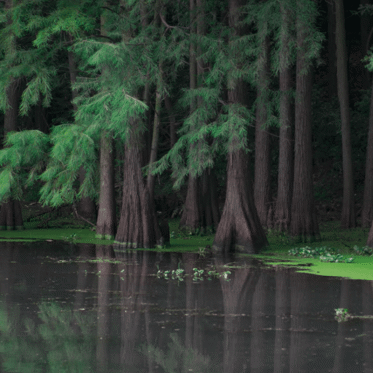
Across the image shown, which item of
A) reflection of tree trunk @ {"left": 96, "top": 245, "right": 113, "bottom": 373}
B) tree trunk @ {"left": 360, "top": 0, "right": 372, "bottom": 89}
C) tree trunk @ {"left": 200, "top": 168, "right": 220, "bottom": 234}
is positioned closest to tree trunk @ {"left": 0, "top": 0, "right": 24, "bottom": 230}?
tree trunk @ {"left": 200, "top": 168, "right": 220, "bottom": 234}

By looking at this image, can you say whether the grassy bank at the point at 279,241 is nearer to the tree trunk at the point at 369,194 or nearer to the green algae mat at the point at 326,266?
the green algae mat at the point at 326,266

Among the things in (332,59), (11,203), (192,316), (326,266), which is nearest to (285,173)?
(326,266)

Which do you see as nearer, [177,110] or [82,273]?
[82,273]

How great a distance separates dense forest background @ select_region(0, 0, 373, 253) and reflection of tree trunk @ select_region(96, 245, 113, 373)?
3046mm

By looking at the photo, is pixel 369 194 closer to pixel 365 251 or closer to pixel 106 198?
pixel 365 251

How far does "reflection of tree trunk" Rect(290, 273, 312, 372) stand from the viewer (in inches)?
279

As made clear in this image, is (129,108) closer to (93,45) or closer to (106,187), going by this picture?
(93,45)

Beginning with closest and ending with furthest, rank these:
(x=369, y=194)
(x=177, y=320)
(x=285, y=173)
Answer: (x=177, y=320)
(x=285, y=173)
(x=369, y=194)

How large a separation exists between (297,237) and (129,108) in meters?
5.46

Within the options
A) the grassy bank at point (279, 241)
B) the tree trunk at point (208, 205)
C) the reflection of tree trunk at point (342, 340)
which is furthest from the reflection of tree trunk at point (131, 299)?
the tree trunk at point (208, 205)

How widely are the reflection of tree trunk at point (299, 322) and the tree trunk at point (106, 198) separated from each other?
8.06m

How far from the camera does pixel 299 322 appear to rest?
897 cm

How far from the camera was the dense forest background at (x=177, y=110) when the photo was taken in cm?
1720

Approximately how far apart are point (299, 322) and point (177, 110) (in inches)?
670
